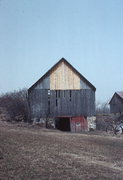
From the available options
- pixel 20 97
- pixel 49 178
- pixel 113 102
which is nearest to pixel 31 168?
pixel 49 178

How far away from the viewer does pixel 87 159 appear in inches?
608

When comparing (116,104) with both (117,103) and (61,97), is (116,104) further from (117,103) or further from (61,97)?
(61,97)

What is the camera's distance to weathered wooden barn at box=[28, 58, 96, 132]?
36.8m

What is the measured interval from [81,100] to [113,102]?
33645 millimetres

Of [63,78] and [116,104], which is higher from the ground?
[63,78]

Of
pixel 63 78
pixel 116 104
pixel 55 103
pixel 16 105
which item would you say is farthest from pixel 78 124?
pixel 116 104

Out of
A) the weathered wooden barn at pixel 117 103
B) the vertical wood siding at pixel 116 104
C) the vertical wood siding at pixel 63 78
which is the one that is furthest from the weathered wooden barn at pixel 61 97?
the vertical wood siding at pixel 116 104

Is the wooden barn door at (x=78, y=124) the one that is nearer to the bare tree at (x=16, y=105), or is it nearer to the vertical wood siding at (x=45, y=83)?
the vertical wood siding at (x=45, y=83)

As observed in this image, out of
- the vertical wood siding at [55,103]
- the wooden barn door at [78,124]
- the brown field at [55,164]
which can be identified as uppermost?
the vertical wood siding at [55,103]

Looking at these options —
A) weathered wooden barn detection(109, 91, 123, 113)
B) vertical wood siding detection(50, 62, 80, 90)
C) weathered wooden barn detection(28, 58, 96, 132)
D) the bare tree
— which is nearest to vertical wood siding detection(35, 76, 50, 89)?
weathered wooden barn detection(28, 58, 96, 132)

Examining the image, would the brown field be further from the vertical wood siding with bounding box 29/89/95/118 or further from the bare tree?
the bare tree

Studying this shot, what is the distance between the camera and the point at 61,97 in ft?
122

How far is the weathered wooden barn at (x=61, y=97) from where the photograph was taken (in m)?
36.8

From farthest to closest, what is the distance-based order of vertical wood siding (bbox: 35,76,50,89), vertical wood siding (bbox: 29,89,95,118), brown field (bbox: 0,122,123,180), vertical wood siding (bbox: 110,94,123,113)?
vertical wood siding (bbox: 110,94,123,113)
vertical wood siding (bbox: 29,89,95,118)
vertical wood siding (bbox: 35,76,50,89)
brown field (bbox: 0,122,123,180)
